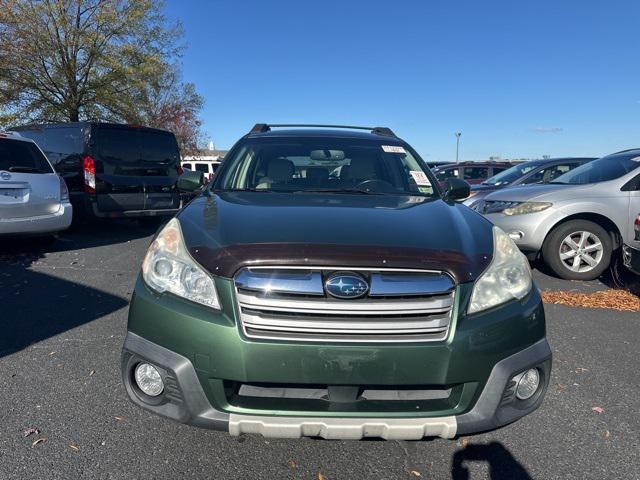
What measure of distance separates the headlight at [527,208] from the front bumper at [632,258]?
1.13 meters

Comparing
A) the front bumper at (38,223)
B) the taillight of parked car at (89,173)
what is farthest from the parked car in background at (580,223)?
the taillight of parked car at (89,173)

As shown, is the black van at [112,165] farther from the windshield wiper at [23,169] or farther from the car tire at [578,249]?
the car tire at [578,249]

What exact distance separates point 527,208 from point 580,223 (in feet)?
2.10

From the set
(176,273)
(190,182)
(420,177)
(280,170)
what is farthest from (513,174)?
(176,273)

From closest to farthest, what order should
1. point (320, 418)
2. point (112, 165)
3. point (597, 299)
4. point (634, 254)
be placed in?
point (320, 418)
point (634, 254)
point (597, 299)
point (112, 165)

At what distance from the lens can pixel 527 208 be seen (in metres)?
6.12

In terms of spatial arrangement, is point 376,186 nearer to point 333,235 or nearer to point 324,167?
point 324,167

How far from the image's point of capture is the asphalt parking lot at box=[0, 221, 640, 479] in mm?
2285

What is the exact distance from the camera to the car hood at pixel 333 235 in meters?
2.03

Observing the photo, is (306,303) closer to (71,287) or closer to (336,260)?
(336,260)

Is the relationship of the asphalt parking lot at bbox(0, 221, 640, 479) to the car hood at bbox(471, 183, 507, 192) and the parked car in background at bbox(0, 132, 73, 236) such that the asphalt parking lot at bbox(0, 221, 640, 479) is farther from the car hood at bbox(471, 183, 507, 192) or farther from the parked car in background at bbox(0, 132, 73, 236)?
the car hood at bbox(471, 183, 507, 192)

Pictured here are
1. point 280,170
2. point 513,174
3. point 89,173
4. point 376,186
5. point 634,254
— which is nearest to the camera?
point 376,186

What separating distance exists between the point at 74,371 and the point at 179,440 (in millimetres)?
1176

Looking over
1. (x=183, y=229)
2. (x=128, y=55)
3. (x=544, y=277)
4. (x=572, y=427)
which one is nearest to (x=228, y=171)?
(x=183, y=229)
